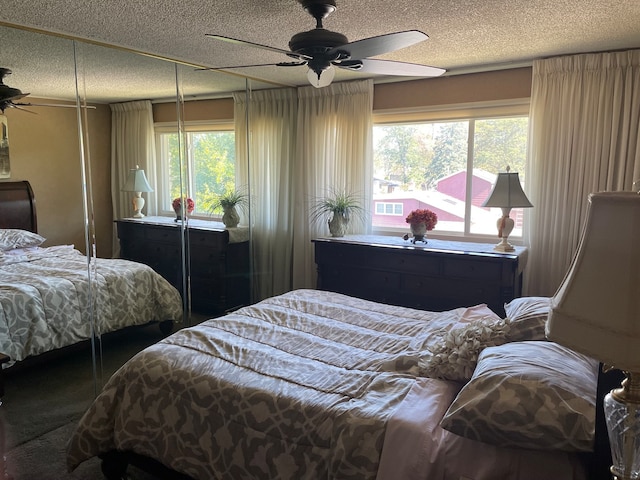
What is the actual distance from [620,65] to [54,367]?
4428 millimetres

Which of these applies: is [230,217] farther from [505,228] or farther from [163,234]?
[505,228]

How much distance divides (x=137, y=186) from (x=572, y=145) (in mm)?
3321

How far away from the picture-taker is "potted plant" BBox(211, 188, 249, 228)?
442 cm

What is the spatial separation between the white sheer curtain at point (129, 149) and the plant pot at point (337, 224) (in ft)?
5.12

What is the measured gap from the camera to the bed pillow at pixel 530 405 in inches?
50.8

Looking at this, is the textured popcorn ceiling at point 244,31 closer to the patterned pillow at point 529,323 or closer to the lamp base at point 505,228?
the lamp base at point 505,228

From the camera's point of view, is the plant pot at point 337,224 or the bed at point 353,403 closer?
the bed at point 353,403

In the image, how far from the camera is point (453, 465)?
1.46m

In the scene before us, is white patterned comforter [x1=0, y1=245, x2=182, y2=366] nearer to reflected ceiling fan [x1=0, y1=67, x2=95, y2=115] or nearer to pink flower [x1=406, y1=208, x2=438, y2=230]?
reflected ceiling fan [x1=0, y1=67, x2=95, y2=115]

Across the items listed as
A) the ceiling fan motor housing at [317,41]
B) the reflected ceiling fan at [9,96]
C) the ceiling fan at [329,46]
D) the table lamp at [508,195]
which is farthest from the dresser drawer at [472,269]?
the reflected ceiling fan at [9,96]

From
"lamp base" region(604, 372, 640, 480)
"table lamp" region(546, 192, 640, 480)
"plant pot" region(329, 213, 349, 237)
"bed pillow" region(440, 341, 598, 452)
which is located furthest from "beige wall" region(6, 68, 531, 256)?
"lamp base" region(604, 372, 640, 480)

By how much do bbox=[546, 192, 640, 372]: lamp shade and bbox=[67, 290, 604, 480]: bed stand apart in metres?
0.47

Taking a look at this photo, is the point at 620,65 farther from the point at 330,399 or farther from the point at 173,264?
the point at 173,264

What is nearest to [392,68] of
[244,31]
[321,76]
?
[321,76]
